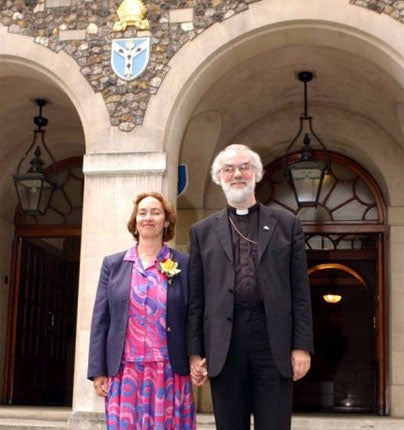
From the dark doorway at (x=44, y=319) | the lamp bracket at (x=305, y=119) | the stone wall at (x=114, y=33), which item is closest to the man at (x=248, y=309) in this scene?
the stone wall at (x=114, y=33)

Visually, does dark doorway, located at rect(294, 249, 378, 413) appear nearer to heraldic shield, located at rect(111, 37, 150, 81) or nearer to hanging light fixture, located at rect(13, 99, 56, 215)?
hanging light fixture, located at rect(13, 99, 56, 215)

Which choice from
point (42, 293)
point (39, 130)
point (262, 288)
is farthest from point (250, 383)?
point (42, 293)

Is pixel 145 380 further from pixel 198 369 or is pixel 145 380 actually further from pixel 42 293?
pixel 42 293

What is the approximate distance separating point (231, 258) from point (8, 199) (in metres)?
7.68

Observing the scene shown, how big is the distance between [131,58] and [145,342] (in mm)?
4113

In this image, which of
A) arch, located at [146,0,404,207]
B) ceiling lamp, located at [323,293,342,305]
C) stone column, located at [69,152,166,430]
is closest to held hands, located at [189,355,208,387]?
stone column, located at [69,152,166,430]

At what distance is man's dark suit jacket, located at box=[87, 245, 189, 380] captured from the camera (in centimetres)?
A: 408

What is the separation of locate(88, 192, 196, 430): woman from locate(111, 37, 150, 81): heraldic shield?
3577 millimetres

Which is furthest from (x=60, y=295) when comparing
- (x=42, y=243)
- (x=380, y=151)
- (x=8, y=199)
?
(x=380, y=151)

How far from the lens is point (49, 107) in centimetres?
1027

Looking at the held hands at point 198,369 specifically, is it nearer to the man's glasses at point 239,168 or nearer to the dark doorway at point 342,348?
the man's glasses at point 239,168

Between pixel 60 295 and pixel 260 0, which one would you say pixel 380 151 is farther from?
pixel 60 295

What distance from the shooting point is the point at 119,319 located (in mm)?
4121

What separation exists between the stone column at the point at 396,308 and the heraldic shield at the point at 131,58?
154 inches
